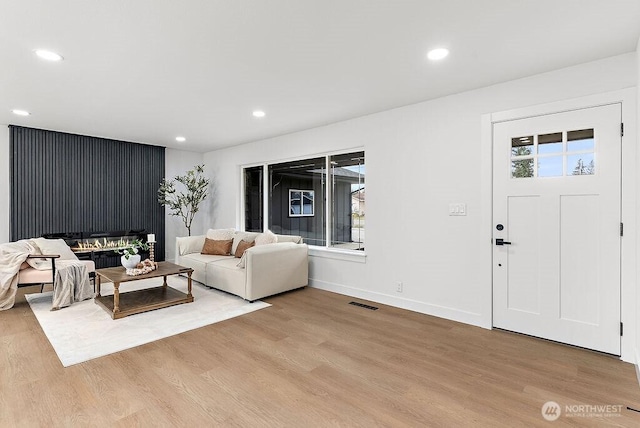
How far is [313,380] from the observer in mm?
2436

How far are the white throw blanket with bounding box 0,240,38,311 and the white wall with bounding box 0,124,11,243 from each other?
62.6 inches

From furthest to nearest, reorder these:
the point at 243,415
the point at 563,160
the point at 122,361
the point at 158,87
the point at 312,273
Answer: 1. the point at 312,273
2. the point at 158,87
3. the point at 563,160
4. the point at 122,361
5. the point at 243,415

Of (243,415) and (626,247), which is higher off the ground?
(626,247)

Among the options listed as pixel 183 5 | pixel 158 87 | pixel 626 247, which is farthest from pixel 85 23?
pixel 626 247

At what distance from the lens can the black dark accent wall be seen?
5.22 metres

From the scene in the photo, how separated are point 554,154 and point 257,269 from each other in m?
3.48

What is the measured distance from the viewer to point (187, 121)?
4832mm

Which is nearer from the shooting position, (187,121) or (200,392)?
(200,392)

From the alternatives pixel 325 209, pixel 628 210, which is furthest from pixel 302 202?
pixel 628 210

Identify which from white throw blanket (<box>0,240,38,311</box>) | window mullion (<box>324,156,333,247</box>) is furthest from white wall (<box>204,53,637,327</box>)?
white throw blanket (<box>0,240,38,311</box>)

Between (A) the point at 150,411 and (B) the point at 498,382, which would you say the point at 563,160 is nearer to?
(B) the point at 498,382

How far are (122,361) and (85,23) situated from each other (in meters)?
2.54

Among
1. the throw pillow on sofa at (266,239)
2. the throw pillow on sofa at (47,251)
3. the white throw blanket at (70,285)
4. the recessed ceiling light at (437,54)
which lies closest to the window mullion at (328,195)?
the throw pillow on sofa at (266,239)

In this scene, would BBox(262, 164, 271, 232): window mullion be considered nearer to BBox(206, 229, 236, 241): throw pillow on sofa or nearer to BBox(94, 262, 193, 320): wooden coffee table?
BBox(206, 229, 236, 241): throw pillow on sofa
